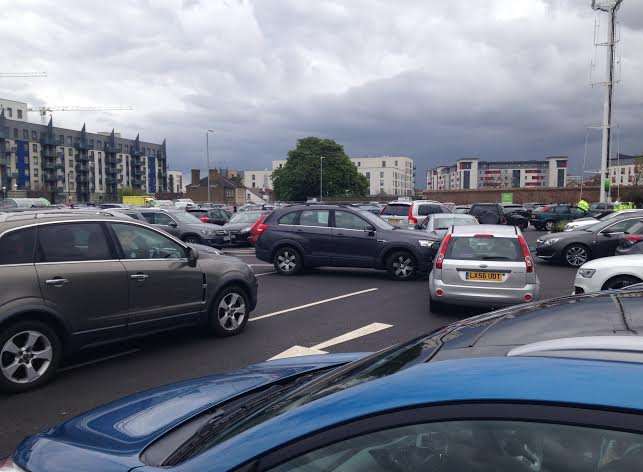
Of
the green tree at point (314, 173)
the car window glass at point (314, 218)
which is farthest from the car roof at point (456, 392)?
the green tree at point (314, 173)

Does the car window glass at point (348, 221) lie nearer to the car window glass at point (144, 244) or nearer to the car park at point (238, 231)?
the car window glass at point (144, 244)

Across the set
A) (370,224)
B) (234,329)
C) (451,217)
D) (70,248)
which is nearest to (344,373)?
(70,248)

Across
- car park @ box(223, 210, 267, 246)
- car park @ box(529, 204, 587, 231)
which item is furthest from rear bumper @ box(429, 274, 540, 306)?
car park @ box(529, 204, 587, 231)

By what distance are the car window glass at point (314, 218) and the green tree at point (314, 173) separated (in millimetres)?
69474

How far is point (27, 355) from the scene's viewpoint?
16.7 ft

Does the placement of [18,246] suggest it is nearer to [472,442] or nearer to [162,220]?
[472,442]

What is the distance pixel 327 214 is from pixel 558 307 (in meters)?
10.5

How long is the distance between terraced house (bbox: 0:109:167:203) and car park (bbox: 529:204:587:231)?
2728 inches

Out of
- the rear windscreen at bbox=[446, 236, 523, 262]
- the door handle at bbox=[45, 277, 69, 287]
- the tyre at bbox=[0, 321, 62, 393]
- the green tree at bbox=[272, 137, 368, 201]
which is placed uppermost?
the green tree at bbox=[272, 137, 368, 201]

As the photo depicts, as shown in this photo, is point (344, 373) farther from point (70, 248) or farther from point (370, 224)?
point (370, 224)

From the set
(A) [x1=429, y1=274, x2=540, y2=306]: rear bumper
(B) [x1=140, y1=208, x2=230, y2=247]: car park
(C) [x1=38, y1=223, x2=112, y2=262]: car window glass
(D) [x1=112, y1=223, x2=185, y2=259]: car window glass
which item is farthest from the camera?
(B) [x1=140, y1=208, x2=230, y2=247]: car park

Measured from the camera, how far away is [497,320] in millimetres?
2154

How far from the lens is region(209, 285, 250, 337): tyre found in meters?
6.84

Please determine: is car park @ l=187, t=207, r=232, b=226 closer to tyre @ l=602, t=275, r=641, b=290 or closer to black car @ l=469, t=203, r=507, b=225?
black car @ l=469, t=203, r=507, b=225
